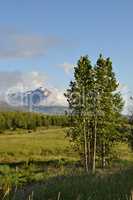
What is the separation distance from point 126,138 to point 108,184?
2271 inches

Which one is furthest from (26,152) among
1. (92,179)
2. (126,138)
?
(92,179)

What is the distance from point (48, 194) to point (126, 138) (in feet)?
192

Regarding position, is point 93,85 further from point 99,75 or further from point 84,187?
point 84,187

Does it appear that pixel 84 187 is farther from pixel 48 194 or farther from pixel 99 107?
pixel 99 107

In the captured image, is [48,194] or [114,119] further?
[114,119]

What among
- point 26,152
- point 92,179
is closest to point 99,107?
point 26,152

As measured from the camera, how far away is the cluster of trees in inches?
2499

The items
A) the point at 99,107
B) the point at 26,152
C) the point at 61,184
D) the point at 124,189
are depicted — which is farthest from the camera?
the point at 26,152

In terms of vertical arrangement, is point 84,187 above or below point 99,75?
below

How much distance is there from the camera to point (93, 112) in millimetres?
64562

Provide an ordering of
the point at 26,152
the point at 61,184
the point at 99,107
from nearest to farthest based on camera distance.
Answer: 1. the point at 61,184
2. the point at 99,107
3. the point at 26,152

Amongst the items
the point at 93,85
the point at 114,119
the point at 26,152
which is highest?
the point at 93,85

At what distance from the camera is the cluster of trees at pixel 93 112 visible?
6347 centimetres

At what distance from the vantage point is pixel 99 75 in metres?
65.5
